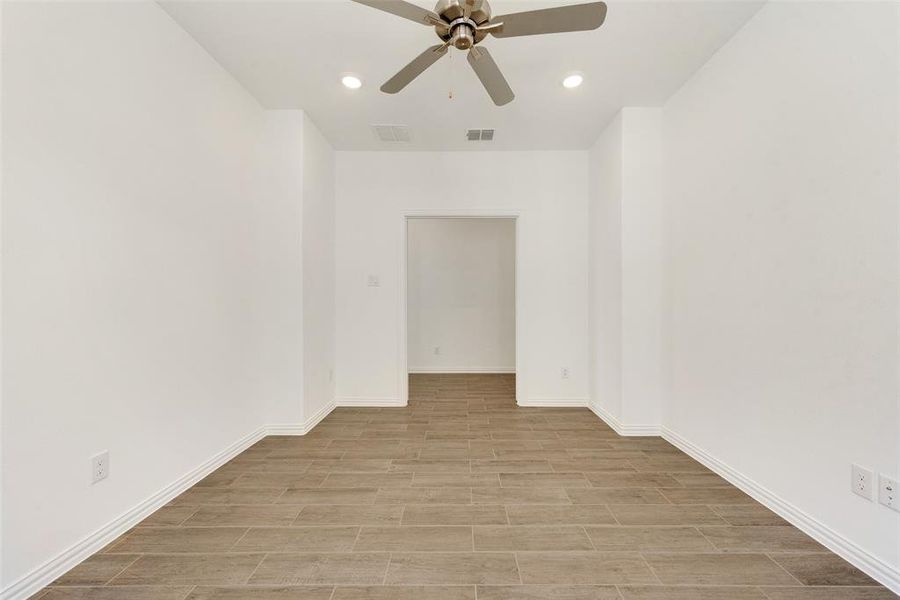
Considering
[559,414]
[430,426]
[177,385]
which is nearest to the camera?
[177,385]

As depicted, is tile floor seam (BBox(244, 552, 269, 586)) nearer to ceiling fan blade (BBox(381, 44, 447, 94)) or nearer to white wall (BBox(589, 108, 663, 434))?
ceiling fan blade (BBox(381, 44, 447, 94))

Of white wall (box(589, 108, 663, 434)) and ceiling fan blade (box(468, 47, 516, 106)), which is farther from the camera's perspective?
white wall (box(589, 108, 663, 434))

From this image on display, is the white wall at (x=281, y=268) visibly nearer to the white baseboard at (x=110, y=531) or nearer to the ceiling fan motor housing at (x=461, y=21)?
the white baseboard at (x=110, y=531)

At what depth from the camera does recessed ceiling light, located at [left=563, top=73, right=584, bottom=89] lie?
8.47 feet

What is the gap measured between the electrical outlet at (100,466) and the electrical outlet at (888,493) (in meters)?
3.22

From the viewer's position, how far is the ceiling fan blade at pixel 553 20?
1.46m

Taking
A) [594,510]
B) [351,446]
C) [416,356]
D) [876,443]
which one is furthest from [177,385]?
[416,356]

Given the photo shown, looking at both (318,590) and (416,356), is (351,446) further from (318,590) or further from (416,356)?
(416,356)

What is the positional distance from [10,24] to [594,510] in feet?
10.5

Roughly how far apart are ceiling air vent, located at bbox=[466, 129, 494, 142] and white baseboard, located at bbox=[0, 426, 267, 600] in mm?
3238

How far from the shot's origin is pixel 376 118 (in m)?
3.16

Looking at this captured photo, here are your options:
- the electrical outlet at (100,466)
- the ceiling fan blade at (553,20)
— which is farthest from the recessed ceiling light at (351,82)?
the electrical outlet at (100,466)

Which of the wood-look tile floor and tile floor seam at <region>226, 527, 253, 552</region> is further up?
tile floor seam at <region>226, 527, 253, 552</region>

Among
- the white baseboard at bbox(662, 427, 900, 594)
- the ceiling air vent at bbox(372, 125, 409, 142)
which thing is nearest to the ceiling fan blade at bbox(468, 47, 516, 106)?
the ceiling air vent at bbox(372, 125, 409, 142)
